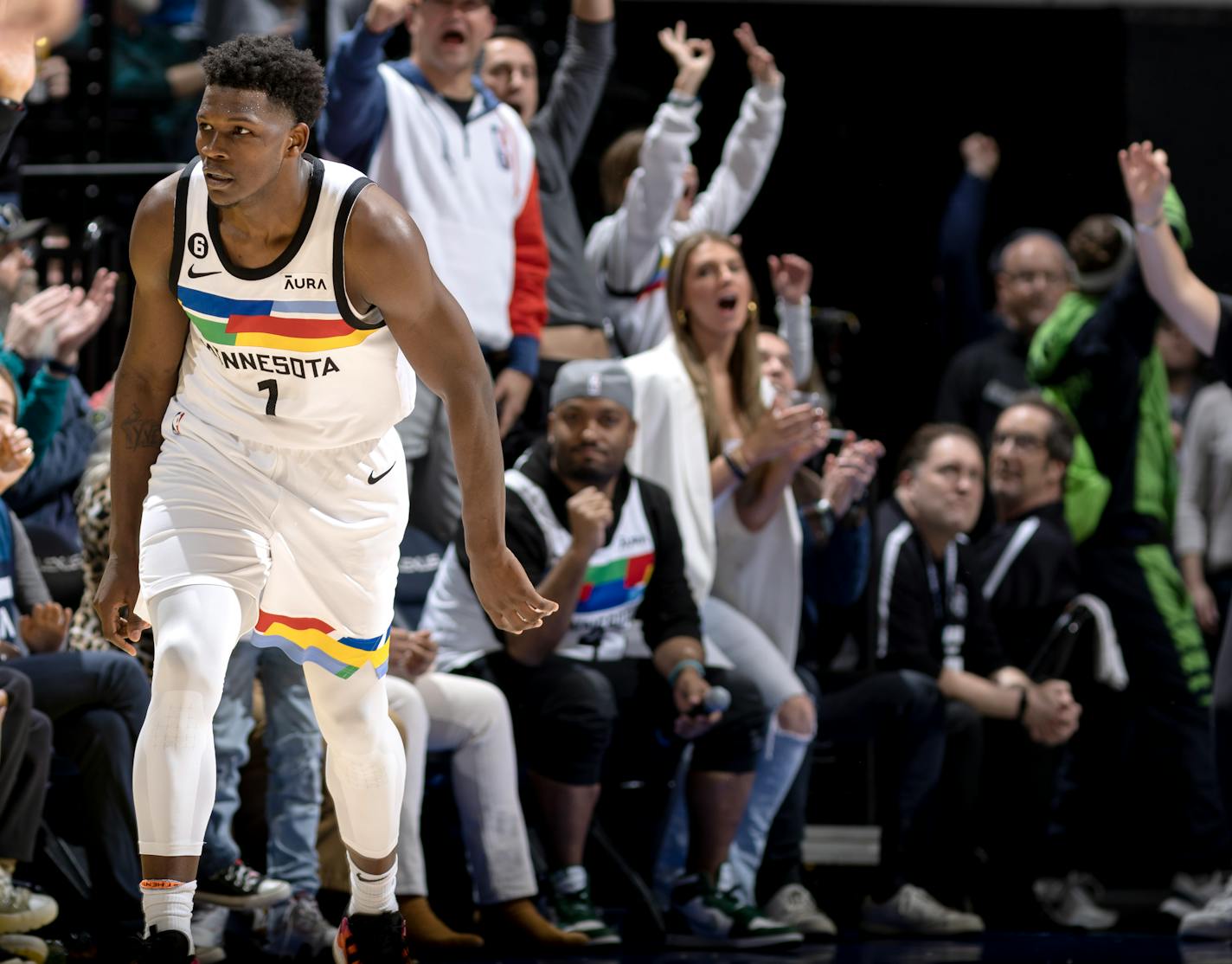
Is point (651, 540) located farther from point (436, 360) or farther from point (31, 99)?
point (31, 99)

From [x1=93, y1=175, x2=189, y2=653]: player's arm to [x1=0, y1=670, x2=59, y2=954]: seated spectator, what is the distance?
2.59ft

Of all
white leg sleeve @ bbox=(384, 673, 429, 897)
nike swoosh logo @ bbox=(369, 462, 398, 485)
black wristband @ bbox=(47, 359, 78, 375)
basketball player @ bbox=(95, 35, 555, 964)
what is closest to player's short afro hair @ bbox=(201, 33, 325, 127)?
basketball player @ bbox=(95, 35, 555, 964)

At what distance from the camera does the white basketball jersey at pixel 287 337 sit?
301cm

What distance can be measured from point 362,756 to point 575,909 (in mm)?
1357

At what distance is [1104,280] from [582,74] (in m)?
1.90

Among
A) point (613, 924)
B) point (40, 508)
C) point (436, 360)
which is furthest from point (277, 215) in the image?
point (613, 924)

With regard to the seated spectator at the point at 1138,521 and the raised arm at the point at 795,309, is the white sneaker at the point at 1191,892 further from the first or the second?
the raised arm at the point at 795,309

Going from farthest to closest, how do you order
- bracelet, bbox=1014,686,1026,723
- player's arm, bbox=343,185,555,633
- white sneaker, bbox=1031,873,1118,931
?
1. bracelet, bbox=1014,686,1026,723
2. white sneaker, bbox=1031,873,1118,931
3. player's arm, bbox=343,185,555,633

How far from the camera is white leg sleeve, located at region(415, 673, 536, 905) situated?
4.39 metres

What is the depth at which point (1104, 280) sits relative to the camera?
19.7 ft

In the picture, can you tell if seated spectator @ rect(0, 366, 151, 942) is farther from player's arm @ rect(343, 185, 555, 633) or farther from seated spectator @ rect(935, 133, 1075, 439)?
seated spectator @ rect(935, 133, 1075, 439)

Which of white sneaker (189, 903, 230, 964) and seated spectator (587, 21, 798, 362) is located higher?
seated spectator (587, 21, 798, 362)

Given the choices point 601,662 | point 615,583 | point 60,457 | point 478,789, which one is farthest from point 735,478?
point 60,457

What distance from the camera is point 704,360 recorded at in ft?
17.4
